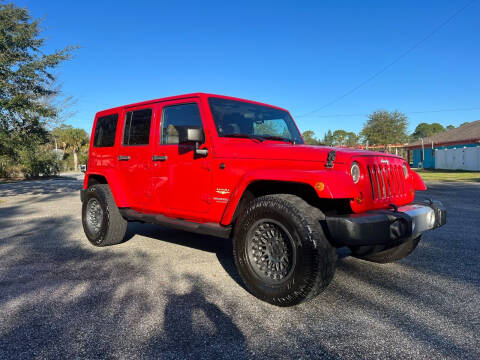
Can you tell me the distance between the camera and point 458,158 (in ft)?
97.5

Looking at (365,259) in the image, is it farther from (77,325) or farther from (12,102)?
(12,102)

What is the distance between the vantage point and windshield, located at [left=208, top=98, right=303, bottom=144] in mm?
3629

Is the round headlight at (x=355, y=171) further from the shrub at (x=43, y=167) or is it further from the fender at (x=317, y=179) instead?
the shrub at (x=43, y=167)

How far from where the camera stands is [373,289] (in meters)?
3.18

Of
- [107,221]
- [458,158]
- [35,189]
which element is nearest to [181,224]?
[107,221]

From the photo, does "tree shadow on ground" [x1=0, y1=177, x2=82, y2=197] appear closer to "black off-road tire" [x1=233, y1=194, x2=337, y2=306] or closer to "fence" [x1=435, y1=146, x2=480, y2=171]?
"black off-road tire" [x1=233, y1=194, x2=337, y2=306]

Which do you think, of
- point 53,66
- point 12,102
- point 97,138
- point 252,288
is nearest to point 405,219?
point 252,288


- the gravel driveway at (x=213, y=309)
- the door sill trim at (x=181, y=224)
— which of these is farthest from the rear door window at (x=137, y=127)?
the gravel driveway at (x=213, y=309)

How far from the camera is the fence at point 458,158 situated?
27.2m

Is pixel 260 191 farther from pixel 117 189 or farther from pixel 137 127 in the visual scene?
pixel 117 189

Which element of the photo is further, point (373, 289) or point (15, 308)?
point (373, 289)

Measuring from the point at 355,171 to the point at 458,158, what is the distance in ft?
108

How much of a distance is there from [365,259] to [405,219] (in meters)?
1.65

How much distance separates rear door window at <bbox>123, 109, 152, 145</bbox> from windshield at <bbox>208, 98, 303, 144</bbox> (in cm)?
105
